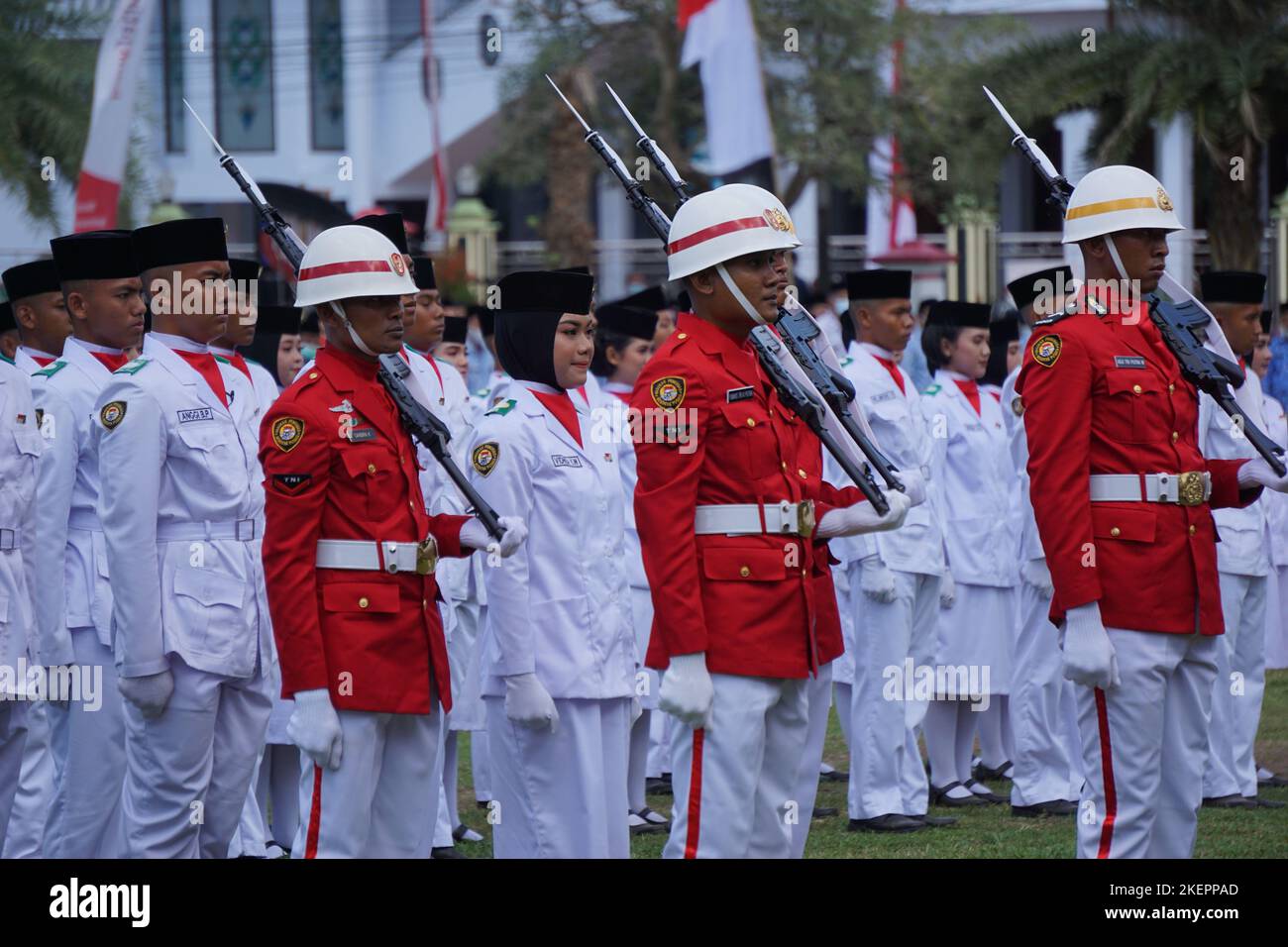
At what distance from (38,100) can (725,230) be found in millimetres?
13826

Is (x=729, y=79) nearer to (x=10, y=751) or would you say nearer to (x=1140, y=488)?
(x=1140, y=488)

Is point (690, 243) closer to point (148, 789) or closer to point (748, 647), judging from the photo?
point (748, 647)

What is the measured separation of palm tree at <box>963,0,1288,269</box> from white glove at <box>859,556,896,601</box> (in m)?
9.96

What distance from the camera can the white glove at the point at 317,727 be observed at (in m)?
5.61

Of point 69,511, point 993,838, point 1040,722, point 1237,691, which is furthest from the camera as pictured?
point 1237,691

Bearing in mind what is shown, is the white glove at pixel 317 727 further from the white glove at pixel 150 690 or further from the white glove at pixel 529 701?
the white glove at pixel 529 701

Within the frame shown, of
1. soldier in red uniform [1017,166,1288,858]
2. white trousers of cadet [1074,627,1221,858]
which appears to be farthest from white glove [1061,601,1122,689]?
white trousers of cadet [1074,627,1221,858]

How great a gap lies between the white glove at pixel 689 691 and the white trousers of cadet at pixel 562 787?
3.73ft

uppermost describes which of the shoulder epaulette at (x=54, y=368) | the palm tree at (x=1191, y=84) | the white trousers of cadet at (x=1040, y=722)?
the palm tree at (x=1191, y=84)

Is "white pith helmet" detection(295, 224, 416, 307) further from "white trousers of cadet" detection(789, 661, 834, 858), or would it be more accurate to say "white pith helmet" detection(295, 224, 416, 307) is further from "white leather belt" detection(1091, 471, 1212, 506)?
"white leather belt" detection(1091, 471, 1212, 506)

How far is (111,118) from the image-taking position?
1191 centimetres

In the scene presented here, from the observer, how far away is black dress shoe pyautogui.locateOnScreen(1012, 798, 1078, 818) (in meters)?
9.10

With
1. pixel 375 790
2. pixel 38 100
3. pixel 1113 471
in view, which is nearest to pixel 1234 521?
pixel 1113 471

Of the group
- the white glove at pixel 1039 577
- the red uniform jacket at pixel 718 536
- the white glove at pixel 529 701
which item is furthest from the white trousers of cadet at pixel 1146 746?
the white glove at pixel 1039 577
